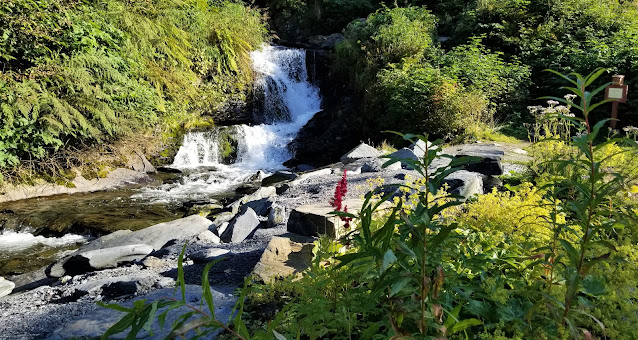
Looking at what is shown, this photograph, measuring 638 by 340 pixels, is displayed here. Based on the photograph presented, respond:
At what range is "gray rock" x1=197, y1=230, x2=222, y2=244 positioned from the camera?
485cm

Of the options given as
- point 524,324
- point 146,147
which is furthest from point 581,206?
point 146,147

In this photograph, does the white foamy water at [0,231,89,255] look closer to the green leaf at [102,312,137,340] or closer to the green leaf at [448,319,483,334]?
the green leaf at [102,312,137,340]

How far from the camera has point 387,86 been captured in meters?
9.59

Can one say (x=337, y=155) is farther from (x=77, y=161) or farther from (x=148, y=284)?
(x=148, y=284)

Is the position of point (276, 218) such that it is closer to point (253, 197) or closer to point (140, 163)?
point (253, 197)

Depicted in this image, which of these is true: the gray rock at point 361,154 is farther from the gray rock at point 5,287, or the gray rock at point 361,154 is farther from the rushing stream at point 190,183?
the gray rock at point 5,287

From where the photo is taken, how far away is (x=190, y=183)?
29.6 feet

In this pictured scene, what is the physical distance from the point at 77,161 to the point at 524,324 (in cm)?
877

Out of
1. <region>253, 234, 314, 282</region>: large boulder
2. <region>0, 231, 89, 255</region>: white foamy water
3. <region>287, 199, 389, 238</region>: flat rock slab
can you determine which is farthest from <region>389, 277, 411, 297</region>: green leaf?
<region>0, 231, 89, 255</region>: white foamy water

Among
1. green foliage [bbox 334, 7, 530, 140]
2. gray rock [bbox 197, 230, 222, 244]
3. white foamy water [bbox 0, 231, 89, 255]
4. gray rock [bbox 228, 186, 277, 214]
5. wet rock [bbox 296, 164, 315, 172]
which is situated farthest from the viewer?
wet rock [bbox 296, 164, 315, 172]

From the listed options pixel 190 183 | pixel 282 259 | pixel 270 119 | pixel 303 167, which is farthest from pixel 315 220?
pixel 270 119

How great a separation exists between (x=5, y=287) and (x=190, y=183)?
4.87 metres

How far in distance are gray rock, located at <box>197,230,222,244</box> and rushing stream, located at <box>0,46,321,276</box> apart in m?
1.90

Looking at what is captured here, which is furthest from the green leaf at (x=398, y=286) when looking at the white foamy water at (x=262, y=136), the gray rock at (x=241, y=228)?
the white foamy water at (x=262, y=136)
